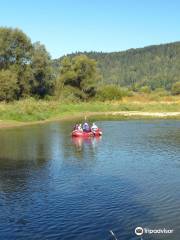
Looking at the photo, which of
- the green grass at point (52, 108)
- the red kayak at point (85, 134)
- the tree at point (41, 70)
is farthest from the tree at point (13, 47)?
the red kayak at point (85, 134)

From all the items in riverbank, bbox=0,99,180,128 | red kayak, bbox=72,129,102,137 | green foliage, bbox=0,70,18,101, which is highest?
green foliage, bbox=0,70,18,101

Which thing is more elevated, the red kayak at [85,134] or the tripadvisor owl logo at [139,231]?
the red kayak at [85,134]

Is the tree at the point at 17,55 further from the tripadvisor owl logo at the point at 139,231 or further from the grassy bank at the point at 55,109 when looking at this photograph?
the tripadvisor owl logo at the point at 139,231

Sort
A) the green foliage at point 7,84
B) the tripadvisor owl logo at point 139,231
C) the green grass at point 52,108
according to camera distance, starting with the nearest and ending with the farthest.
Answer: the tripadvisor owl logo at point 139,231 → the green grass at point 52,108 → the green foliage at point 7,84

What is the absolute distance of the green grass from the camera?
250 ft

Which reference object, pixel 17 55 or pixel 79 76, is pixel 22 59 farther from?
pixel 79 76

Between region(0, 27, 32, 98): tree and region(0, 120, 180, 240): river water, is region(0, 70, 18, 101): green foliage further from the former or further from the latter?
region(0, 120, 180, 240): river water

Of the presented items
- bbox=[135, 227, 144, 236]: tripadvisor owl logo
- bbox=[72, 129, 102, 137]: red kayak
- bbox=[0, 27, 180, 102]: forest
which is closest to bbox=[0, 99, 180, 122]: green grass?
bbox=[0, 27, 180, 102]: forest

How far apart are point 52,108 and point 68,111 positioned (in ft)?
12.9

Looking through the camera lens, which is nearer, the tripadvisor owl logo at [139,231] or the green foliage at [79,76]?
the tripadvisor owl logo at [139,231]

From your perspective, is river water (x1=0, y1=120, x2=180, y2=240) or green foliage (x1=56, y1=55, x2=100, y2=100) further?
green foliage (x1=56, y1=55, x2=100, y2=100)

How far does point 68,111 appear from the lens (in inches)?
3649

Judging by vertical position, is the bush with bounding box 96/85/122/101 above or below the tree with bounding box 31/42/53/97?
below

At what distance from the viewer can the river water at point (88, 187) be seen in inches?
851
